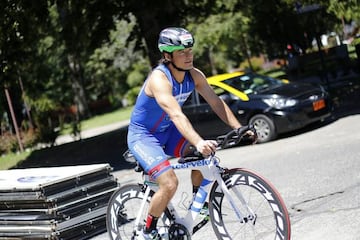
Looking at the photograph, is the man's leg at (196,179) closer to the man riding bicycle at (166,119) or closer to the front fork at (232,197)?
the man riding bicycle at (166,119)

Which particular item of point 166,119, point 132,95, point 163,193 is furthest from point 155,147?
point 132,95

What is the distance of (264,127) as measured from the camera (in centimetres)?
1266

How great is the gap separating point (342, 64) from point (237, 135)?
19.9 metres

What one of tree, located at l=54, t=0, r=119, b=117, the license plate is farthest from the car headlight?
tree, located at l=54, t=0, r=119, b=117

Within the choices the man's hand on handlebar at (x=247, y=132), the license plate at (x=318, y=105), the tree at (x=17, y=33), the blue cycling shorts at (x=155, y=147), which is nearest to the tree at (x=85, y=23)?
the tree at (x=17, y=33)

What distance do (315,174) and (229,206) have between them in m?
3.81

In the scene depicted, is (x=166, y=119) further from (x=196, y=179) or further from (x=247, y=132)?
(x=247, y=132)

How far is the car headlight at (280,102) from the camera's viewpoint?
12516 millimetres

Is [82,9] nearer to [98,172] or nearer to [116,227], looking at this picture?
[98,172]

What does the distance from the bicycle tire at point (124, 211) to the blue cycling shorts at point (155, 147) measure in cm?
47

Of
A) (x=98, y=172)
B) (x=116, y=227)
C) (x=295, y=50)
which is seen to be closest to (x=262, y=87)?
(x=98, y=172)

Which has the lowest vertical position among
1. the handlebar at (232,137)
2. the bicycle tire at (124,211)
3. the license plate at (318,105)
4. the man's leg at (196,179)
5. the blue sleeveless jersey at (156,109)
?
the license plate at (318,105)

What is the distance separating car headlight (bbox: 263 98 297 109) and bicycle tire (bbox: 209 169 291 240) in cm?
797

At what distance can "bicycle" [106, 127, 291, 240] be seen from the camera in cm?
450
